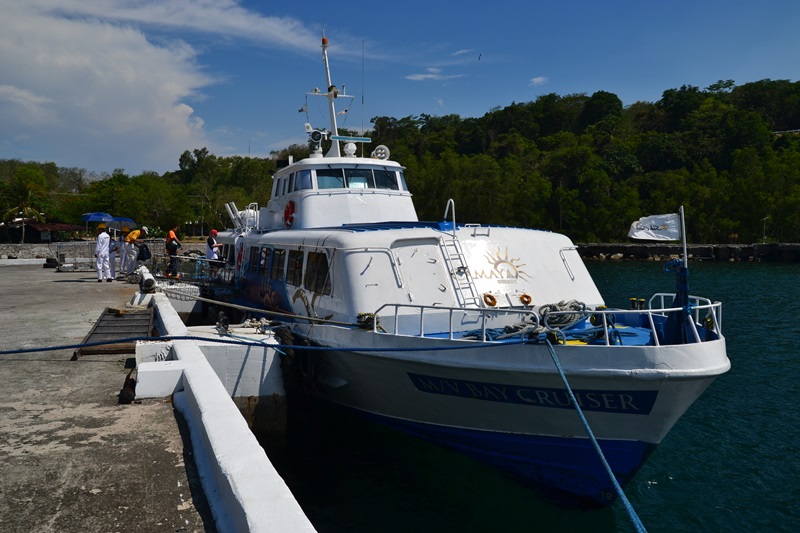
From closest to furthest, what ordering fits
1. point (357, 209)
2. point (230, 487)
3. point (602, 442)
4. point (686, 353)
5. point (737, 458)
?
point (230, 487) → point (686, 353) → point (602, 442) → point (737, 458) → point (357, 209)

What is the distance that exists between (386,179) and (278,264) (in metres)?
3.61

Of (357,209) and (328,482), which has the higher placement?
(357,209)

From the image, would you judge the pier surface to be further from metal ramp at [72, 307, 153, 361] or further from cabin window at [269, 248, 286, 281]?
cabin window at [269, 248, 286, 281]

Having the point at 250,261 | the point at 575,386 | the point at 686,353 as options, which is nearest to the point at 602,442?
the point at 575,386

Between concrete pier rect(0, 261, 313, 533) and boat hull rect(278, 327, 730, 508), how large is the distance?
2.68 m

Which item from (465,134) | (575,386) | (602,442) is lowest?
(602,442)

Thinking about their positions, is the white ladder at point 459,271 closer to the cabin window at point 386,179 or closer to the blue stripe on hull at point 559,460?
the blue stripe on hull at point 559,460

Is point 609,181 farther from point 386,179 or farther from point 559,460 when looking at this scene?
point 559,460

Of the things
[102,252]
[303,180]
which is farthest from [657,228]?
[102,252]

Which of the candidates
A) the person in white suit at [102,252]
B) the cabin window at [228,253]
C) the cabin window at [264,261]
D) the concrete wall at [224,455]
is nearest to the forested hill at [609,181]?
the person in white suit at [102,252]

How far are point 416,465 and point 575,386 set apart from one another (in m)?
3.61

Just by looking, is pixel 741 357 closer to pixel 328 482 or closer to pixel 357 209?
pixel 357 209

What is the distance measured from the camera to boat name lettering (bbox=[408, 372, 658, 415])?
23.8 feet

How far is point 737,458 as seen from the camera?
34.9 feet
